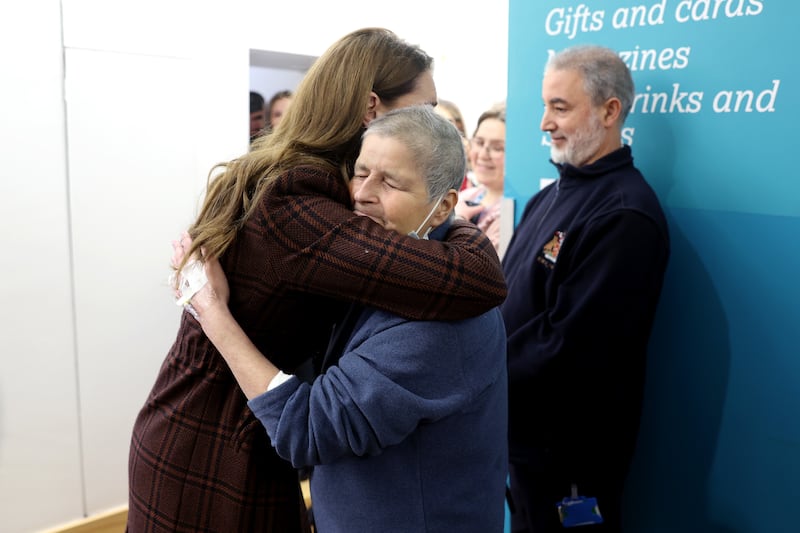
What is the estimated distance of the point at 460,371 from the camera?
116cm

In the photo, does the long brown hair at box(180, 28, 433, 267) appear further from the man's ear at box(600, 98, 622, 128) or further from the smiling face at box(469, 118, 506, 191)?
the smiling face at box(469, 118, 506, 191)

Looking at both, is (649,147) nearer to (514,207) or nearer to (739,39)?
(739,39)

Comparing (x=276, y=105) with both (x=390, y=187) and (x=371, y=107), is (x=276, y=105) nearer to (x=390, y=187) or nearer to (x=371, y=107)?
(x=371, y=107)

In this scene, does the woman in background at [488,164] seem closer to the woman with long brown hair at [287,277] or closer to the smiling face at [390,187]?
the woman with long brown hair at [287,277]

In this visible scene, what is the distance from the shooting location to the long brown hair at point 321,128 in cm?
123

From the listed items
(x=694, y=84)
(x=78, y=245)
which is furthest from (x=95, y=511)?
(x=694, y=84)

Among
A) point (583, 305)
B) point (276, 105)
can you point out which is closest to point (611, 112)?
point (583, 305)

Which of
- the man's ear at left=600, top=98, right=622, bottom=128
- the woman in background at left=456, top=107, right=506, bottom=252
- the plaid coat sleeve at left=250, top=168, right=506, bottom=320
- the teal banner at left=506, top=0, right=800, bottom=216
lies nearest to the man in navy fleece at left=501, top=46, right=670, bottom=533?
the man's ear at left=600, top=98, right=622, bottom=128

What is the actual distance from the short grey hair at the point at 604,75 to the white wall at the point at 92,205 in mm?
1628

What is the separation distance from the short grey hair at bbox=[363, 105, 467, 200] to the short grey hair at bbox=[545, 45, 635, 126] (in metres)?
1.10

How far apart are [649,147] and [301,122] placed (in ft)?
4.51

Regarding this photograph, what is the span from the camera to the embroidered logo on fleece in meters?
2.17

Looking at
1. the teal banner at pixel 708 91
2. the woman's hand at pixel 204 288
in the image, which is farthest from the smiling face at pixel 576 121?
the woman's hand at pixel 204 288

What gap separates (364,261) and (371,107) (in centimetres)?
36
